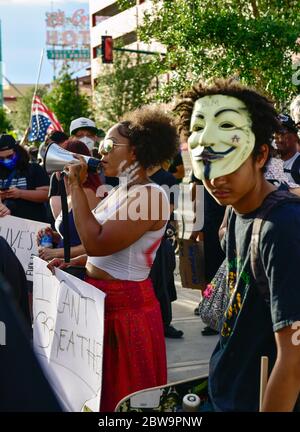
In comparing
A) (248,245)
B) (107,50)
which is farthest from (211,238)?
(107,50)

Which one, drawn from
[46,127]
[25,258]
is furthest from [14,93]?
[25,258]

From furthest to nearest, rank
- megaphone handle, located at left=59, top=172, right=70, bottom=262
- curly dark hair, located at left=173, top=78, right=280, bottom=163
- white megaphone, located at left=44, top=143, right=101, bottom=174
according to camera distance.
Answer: megaphone handle, located at left=59, top=172, right=70, bottom=262 < white megaphone, located at left=44, top=143, right=101, bottom=174 < curly dark hair, located at left=173, top=78, right=280, bottom=163

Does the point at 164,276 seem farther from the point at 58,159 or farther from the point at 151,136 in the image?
the point at 151,136

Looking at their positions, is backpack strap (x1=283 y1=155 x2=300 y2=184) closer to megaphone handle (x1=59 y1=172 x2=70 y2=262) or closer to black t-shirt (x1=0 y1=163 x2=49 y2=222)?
megaphone handle (x1=59 y1=172 x2=70 y2=262)

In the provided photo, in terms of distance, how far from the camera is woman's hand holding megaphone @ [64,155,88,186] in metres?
3.47

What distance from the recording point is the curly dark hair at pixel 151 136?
352cm

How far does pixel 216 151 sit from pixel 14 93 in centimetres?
15177

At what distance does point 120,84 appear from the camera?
40.6m

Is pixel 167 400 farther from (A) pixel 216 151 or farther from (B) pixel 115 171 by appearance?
(B) pixel 115 171

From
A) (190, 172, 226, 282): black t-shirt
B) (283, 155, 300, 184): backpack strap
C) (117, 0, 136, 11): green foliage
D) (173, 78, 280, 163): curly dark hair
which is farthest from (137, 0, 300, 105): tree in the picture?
(173, 78, 280, 163): curly dark hair

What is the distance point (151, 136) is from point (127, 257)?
61 centimetres

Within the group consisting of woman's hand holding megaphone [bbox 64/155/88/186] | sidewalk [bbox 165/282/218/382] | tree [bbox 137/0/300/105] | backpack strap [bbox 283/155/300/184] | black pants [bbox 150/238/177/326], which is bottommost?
sidewalk [bbox 165/282/218/382]

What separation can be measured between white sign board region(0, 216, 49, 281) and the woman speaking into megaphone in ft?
7.36

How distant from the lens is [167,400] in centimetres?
231
